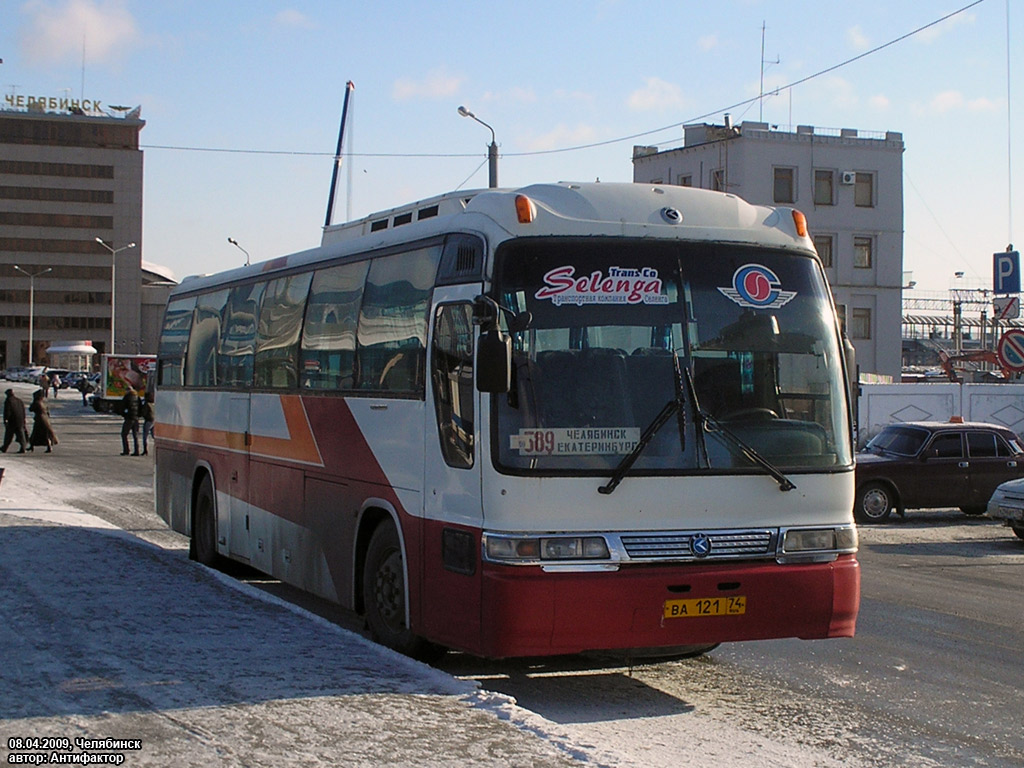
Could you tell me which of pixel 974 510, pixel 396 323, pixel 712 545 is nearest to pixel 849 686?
pixel 712 545

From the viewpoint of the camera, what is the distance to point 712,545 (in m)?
7.44

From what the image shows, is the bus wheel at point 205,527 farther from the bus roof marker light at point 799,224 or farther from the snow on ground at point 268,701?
the bus roof marker light at point 799,224

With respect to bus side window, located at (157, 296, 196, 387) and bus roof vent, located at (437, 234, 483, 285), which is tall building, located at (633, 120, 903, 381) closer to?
bus side window, located at (157, 296, 196, 387)

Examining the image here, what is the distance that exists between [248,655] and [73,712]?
5.20 ft

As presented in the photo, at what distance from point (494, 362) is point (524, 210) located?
1.12 meters

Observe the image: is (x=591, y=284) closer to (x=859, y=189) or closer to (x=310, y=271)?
(x=310, y=271)

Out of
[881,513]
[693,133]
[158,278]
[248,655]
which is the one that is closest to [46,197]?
[158,278]

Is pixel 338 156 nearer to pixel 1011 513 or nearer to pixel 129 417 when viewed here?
pixel 129 417

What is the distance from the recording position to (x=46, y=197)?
138 meters

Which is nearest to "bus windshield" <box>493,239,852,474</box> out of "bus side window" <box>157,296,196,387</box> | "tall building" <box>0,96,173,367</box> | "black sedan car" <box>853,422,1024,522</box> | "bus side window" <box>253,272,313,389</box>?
"bus side window" <box>253,272,313,389</box>

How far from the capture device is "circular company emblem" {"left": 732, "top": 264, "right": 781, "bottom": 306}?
7.85 metres

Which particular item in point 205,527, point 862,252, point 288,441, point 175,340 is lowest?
point 205,527

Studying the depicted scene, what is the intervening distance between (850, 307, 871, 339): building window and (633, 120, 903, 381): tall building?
2.0 inches

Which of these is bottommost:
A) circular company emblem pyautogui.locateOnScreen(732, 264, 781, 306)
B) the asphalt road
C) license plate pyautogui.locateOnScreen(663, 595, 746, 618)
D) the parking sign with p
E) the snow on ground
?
the asphalt road
